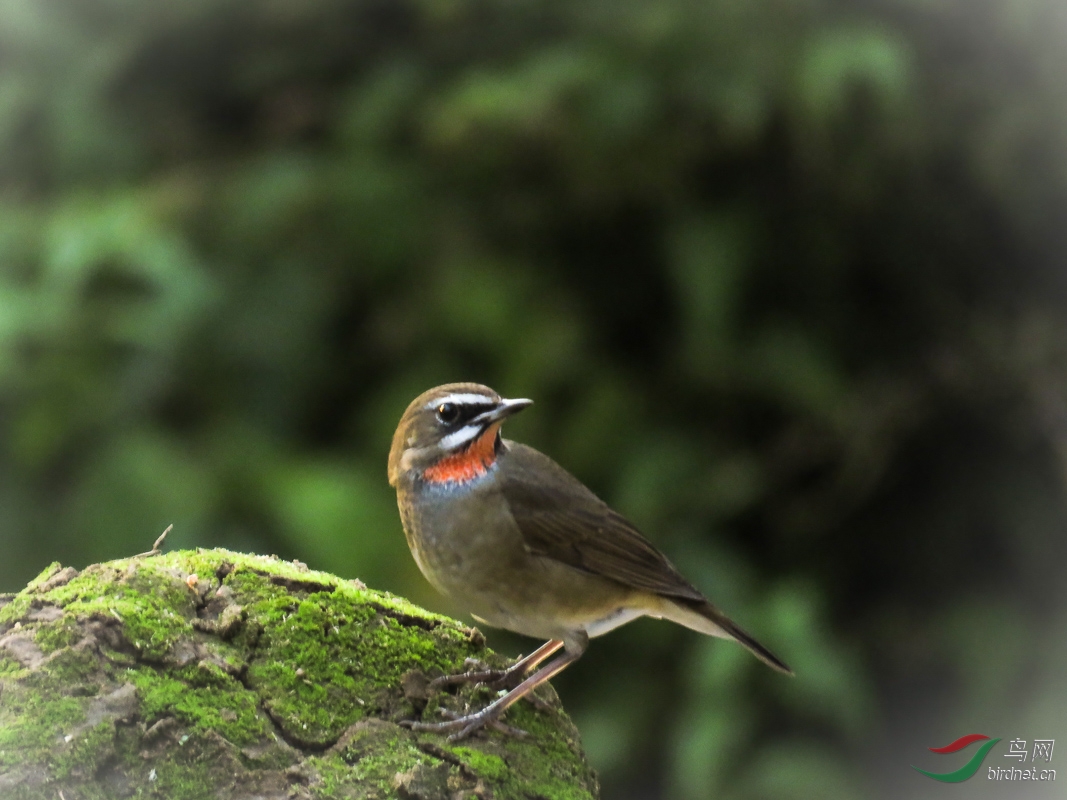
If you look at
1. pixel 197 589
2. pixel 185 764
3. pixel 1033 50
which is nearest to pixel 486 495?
pixel 197 589

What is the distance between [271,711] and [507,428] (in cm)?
318

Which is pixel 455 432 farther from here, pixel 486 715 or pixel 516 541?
pixel 486 715

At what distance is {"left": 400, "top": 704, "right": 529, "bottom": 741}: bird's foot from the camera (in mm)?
3010

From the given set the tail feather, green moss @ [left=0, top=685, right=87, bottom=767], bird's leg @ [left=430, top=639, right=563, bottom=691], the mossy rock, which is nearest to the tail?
the tail feather

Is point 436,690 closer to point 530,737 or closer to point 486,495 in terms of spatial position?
point 530,737

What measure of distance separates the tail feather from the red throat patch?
785mm

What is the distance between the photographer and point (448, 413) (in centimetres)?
367

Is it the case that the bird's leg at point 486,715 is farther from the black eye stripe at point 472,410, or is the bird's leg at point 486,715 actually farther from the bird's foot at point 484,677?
the black eye stripe at point 472,410

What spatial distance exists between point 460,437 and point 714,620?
1.09 meters

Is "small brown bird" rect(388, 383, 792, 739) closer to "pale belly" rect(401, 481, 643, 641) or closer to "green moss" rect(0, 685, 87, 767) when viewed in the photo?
"pale belly" rect(401, 481, 643, 641)

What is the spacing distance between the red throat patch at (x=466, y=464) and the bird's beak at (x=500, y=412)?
36 millimetres

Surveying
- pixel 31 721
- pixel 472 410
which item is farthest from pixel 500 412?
pixel 31 721

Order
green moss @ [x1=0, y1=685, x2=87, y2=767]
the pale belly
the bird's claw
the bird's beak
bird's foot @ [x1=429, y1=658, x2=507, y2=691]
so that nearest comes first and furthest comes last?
green moss @ [x1=0, y1=685, x2=87, y2=767]
the bird's claw
bird's foot @ [x1=429, y1=658, x2=507, y2=691]
the pale belly
the bird's beak

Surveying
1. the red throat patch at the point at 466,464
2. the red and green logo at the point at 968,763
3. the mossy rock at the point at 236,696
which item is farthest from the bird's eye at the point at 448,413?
the red and green logo at the point at 968,763
